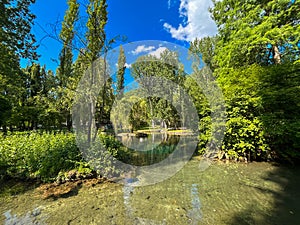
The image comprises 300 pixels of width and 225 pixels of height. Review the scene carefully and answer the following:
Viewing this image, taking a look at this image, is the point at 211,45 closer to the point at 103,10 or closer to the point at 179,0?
the point at 179,0

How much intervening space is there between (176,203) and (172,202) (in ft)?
0.30

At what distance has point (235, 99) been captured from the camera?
20.6 ft

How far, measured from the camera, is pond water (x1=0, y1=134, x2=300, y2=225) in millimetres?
2850

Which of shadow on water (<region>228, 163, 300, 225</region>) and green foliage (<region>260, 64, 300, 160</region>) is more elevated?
green foliage (<region>260, 64, 300, 160</region>)

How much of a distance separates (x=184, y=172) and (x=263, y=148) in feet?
10.1

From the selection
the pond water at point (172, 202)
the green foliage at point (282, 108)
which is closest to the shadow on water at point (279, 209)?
the pond water at point (172, 202)

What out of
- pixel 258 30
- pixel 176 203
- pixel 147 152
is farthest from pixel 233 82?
pixel 147 152

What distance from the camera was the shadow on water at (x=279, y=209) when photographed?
2672 mm

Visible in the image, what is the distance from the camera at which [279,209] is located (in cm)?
299

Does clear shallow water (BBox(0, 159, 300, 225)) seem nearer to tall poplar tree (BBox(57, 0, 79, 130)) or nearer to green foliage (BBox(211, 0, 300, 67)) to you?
tall poplar tree (BBox(57, 0, 79, 130))

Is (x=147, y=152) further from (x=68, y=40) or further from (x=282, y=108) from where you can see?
(x=68, y=40)

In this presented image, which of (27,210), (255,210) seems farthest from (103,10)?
(255,210)

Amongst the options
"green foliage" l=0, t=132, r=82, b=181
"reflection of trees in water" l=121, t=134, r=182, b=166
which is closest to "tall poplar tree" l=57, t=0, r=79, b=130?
"green foliage" l=0, t=132, r=82, b=181

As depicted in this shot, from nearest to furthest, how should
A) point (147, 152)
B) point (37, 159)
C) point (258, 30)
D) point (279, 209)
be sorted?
point (279, 209) < point (37, 159) < point (258, 30) < point (147, 152)
